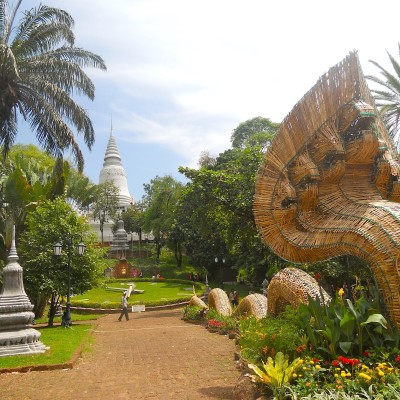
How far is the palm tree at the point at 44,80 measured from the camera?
12805 mm

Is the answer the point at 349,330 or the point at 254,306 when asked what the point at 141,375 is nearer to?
the point at 349,330

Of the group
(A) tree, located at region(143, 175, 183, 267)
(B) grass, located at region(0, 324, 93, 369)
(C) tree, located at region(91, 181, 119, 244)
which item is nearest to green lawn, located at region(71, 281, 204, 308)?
(A) tree, located at region(143, 175, 183, 267)

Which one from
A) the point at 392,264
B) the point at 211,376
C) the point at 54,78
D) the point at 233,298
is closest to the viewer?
the point at 392,264

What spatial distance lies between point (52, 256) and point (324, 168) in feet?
43.8

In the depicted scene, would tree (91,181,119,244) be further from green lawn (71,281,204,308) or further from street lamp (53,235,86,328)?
street lamp (53,235,86,328)

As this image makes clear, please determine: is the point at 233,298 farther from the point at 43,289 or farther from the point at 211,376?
the point at 211,376

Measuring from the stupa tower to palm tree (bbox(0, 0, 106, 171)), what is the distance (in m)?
Answer: 46.4

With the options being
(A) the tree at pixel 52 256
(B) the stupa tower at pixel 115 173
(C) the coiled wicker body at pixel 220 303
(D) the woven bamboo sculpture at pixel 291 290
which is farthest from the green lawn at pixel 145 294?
(B) the stupa tower at pixel 115 173

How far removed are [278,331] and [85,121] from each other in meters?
9.99

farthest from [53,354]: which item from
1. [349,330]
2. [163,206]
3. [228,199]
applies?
[163,206]

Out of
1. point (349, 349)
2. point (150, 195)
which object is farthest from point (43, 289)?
point (150, 195)

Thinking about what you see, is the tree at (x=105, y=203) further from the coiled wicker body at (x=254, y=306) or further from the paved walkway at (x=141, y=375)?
the paved walkway at (x=141, y=375)

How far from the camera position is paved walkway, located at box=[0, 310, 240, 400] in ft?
22.3

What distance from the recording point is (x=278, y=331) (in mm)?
6562
